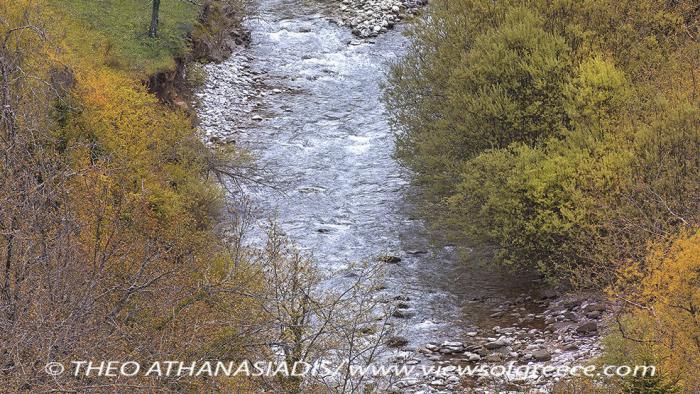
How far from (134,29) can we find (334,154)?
10032mm

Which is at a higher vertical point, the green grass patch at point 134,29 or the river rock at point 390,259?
the green grass patch at point 134,29

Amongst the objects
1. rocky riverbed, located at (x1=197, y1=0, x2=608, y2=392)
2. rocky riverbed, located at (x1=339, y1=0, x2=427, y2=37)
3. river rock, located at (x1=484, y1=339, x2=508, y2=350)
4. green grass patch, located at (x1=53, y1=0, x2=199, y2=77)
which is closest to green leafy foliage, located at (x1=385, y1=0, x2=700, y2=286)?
rocky riverbed, located at (x1=197, y1=0, x2=608, y2=392)

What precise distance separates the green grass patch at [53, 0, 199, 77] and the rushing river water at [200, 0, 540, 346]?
2447 millimetres

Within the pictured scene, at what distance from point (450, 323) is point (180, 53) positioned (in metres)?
18.4

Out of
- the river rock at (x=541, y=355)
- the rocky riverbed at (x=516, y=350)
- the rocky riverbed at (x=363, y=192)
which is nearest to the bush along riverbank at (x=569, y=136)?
the rocky riverbed at (x=516, y=350)

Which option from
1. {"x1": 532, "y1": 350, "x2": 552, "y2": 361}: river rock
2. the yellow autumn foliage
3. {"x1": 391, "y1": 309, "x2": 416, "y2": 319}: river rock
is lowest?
{"x1": 391, "y1": 309, "x2": 416, "y2": 319}: river rock

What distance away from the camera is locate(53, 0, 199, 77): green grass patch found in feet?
113

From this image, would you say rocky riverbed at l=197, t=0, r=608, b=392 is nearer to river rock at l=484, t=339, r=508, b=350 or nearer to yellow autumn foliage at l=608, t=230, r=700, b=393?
river rock at l=484, t=339, r=508, b=350

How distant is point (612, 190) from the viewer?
23.6m

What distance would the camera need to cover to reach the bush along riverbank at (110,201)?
1255cm

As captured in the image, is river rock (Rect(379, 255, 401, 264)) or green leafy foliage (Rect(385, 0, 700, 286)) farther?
river rock (Rect(379, 255, 401, 264))

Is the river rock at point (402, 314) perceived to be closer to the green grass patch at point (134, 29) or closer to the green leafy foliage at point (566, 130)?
the green leafy foliage at point (566, 130)

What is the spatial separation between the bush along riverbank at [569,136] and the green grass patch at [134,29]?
1165 cm

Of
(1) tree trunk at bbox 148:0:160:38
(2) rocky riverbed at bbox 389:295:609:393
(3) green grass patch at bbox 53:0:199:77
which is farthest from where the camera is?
(1) tree trunk at bbox 148:0:160:38
